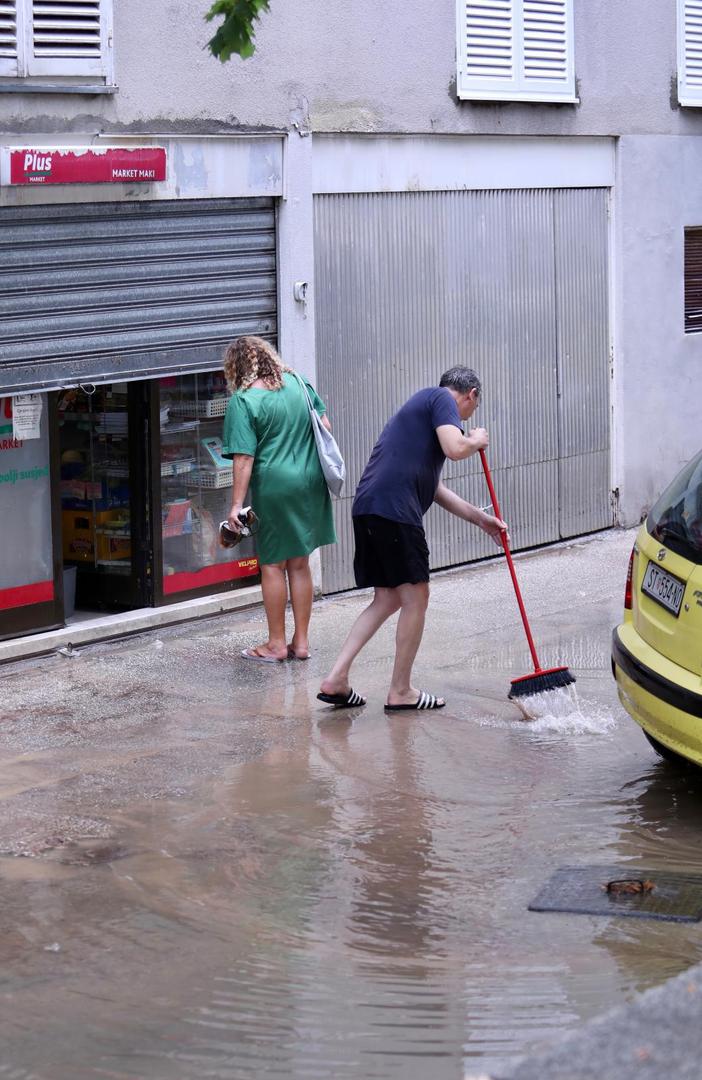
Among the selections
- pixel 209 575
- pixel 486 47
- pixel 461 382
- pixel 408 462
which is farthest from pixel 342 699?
pixel 486 47

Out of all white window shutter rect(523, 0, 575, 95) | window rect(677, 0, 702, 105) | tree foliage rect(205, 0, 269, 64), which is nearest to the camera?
tree foliage rect(205, 0, 269, 64)

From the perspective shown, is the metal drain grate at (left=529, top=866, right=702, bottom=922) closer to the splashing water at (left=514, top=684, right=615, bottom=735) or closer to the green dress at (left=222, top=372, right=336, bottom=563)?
the splashing water at (left=514, top=684, right=615, bottom=735)

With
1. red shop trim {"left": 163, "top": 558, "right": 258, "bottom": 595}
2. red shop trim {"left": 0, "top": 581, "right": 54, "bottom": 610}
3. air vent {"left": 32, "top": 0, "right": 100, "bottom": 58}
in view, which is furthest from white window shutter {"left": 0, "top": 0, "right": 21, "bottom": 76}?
red shop trim {"left": 163, "top": 558, "right": 258, "bottom": 595}

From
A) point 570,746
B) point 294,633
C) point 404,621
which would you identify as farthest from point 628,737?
point 294,633

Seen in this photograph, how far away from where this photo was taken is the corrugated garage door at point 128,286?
8.49 metres

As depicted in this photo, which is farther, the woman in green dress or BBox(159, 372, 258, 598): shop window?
BBox(159, 372, 258, 598): shop window

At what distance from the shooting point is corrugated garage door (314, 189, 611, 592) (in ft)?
34.5

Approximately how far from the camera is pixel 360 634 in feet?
25.7

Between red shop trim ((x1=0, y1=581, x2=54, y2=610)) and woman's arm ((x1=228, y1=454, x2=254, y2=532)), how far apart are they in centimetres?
125

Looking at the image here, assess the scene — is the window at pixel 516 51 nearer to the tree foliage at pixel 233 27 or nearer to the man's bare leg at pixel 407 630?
the man's bare leg at pixel 407 630

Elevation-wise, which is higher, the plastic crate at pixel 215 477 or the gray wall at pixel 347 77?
the gray wall at pixel 347 77

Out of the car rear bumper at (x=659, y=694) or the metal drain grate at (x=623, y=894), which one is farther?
the car rear bumper at (x=659, y=694)

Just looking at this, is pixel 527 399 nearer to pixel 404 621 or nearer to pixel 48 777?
pixel 404 621

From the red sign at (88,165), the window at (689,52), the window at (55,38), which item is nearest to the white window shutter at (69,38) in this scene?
the window at (55,38)
